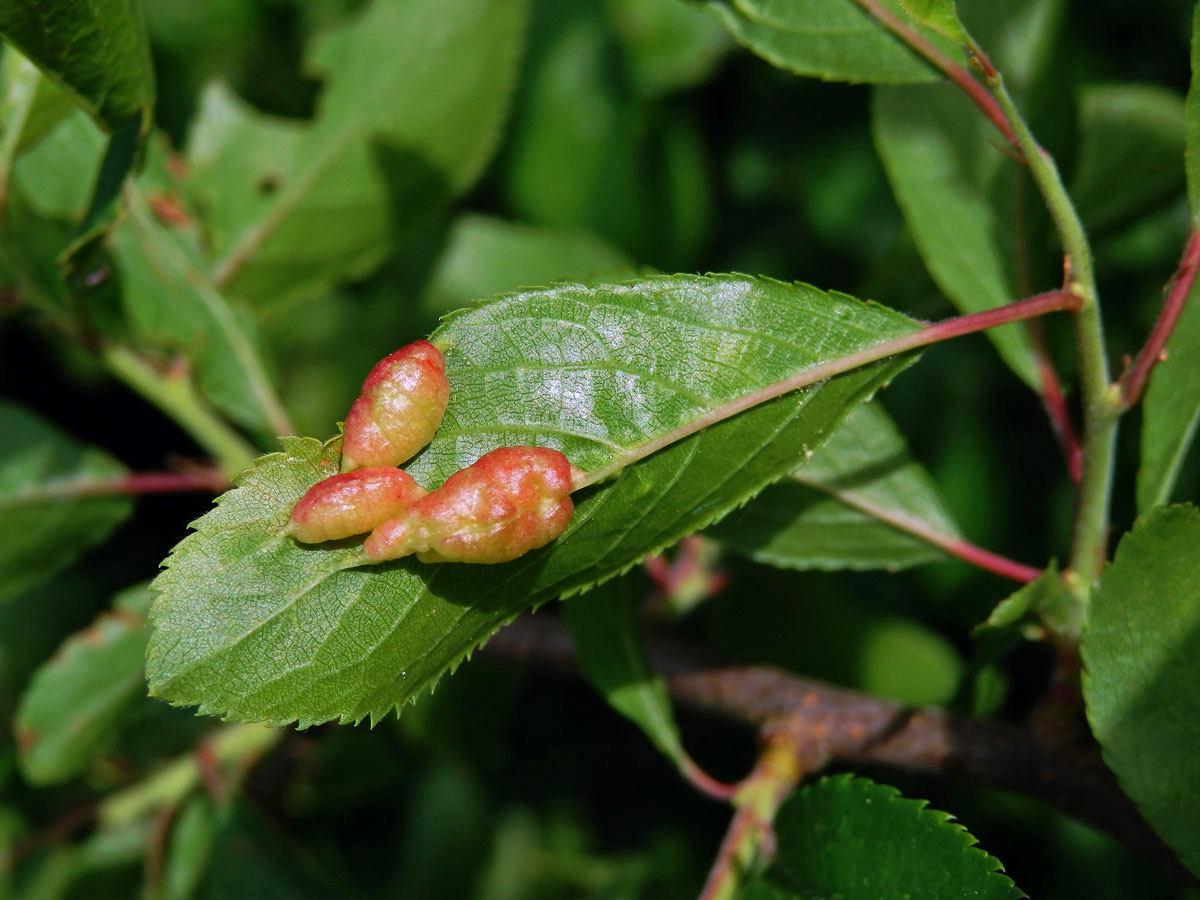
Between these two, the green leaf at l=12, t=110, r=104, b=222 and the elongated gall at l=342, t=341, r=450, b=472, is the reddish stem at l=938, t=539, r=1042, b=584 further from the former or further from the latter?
the green leaf at l=12, t=110, r=104, b=222

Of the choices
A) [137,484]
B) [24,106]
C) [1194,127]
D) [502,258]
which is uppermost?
[24,106]

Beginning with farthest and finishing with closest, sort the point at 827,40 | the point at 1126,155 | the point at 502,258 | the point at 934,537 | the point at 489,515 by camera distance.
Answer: the point at 502,258, the point at 1126,155, the point at 934,537, the point at 827,40, the point at 489,515

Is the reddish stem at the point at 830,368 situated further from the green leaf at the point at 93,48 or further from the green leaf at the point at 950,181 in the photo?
the green leaf at the point at 93,48

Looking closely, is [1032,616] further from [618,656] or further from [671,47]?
[671,47]

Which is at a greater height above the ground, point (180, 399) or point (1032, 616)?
point (180, 399)

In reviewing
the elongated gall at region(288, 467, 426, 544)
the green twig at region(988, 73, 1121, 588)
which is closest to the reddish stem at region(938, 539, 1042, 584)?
the green twig at region(988, 73, 1121, 588)

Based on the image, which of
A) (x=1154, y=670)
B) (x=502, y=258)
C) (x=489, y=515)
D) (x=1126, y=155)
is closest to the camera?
(x=489, y=515)

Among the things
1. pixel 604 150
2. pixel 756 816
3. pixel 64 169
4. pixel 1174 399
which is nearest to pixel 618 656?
pixel 756 816

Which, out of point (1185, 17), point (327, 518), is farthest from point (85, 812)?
point (1185, 17)
